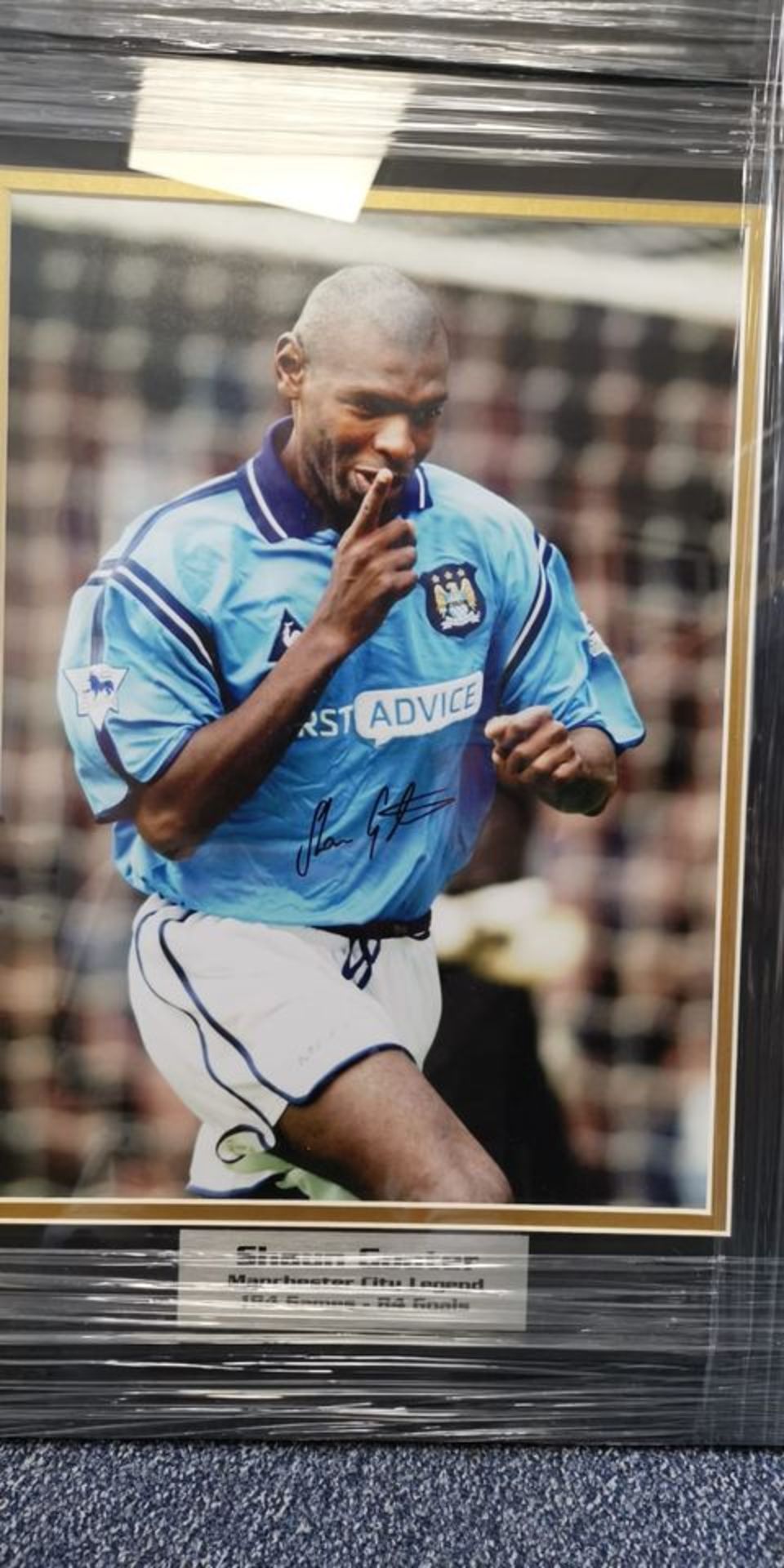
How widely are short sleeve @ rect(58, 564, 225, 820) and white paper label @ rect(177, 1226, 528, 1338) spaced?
0.84ft

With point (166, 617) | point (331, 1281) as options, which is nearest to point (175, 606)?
point (166, 617)

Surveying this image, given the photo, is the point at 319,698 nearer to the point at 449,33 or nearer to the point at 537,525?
the point at 537,525

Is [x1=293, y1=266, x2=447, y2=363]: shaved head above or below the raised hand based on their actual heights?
above

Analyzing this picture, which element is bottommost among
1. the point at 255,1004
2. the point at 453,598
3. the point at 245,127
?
the point at 255,1004

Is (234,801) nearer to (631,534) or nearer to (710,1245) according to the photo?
(631,534)

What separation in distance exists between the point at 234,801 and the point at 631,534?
0.86 feet

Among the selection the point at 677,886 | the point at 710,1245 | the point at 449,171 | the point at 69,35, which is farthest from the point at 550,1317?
the point at 69,35

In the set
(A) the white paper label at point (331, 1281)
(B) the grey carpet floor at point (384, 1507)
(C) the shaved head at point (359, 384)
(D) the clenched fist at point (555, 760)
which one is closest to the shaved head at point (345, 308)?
(C) the shaved head at point (359, 384)

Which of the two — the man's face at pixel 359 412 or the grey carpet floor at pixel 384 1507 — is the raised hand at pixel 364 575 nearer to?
the man's face at pixel 359 412

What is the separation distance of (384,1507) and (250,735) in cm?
41

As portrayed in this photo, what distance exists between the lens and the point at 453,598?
0.65 metres

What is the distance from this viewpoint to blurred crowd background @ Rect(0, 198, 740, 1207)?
0.64 metres
